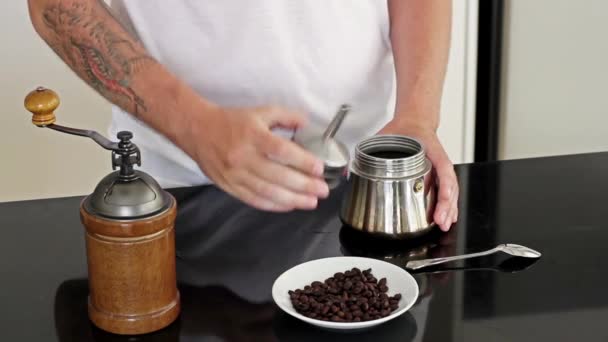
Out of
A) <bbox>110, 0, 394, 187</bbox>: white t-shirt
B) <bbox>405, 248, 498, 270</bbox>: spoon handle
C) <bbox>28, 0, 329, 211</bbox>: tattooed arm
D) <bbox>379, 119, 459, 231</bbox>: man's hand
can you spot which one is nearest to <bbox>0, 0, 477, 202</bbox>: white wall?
<bbox>110, 0, 394, 187</bbox>: white t-shirt

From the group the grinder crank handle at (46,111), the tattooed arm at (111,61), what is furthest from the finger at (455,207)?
the grinder crank handle at (46,111)

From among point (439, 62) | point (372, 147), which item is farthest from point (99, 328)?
point (439, 62)

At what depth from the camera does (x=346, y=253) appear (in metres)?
1.36

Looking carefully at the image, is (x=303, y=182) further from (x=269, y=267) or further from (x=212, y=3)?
(x=212, y=3)

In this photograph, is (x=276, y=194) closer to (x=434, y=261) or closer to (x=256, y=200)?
(x=256, y=200)

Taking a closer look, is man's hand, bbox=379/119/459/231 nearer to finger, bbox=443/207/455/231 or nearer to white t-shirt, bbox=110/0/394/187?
finger, bbox=443/207/455/231

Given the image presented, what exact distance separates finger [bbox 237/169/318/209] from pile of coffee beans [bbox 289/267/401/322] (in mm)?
104

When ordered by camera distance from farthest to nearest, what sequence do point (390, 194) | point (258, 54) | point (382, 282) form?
point (258, 54)
point (390, 194)
point (382, 282)

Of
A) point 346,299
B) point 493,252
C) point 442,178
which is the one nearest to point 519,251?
point 493,252

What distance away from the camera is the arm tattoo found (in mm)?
1396

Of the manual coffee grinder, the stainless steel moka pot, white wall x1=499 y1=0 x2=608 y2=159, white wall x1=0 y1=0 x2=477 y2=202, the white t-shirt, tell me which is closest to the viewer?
the manual coffee grinder

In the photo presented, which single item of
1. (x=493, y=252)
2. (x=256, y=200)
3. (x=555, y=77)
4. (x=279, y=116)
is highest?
(x=279, y=116)

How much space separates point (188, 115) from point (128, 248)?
244 mm

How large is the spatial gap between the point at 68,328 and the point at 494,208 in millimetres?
669
